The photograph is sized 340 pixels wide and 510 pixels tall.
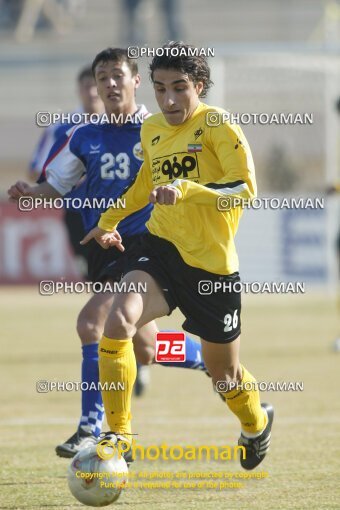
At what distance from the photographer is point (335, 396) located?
8.00m

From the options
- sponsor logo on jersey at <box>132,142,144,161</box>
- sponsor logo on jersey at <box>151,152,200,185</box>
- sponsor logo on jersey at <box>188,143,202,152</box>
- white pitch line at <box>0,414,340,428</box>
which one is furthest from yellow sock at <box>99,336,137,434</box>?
white pitch line at <box>0,414,340,428</box>

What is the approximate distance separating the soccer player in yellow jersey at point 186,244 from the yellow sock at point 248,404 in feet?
0.18

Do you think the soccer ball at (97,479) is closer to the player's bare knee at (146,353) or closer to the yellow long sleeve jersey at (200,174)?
the yellow long sleeve jersey at (200,174)

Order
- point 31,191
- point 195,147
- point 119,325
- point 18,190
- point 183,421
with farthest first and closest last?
point 183,421 < point 31,191 < point 18,190 < point 195,147 < point 119,325

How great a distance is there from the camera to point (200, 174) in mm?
4820

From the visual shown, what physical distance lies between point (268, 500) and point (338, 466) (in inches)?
33.4

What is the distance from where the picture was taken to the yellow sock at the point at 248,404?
509 cm

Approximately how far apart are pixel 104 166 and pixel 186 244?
3.60 ft

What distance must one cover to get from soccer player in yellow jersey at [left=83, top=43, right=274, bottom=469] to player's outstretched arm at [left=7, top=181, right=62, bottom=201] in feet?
2.52

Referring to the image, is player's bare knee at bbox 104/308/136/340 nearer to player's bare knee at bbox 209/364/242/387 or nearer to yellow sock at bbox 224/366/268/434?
player's bare knee at bbox 209/364/242/387

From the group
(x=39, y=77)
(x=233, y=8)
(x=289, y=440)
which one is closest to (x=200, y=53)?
(x=289, y=440)

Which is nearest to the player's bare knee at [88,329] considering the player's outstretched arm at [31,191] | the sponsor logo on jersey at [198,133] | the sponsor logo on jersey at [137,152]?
the player's outstretched arm at [31,191]

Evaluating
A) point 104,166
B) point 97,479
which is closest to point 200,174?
point 104,166

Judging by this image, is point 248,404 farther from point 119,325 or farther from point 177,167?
point 177,167
